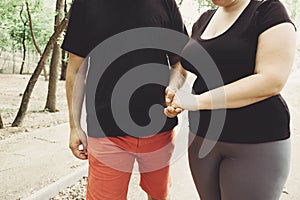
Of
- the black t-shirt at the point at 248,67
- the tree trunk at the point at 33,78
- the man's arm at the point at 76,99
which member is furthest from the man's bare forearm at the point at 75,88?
the tree trunk at the point at 33,78

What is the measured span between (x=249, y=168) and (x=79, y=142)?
0.94 m

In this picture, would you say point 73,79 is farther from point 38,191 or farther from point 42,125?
point 42,125

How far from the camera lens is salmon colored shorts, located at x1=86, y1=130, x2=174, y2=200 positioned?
164cm

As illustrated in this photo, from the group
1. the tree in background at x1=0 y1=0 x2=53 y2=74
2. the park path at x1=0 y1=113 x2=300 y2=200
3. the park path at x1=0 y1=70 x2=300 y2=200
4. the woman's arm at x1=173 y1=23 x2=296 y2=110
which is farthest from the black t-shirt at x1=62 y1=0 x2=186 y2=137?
the tree in background at x1=0 y1=0 x2=53 y2=74

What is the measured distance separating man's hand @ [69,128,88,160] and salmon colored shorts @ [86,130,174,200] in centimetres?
10

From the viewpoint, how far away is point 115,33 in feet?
5.26

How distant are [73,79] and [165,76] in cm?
50

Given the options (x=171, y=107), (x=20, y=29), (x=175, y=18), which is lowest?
(x=20, y=29)

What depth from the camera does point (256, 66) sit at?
1.20 metres

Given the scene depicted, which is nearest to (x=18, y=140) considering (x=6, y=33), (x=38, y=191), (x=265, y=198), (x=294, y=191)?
(x=38, y=191)

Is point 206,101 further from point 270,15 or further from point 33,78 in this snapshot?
point 33,78

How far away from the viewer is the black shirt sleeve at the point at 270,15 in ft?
3.75

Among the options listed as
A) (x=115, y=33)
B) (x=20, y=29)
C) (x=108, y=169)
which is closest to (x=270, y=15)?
(x=115, y=33)

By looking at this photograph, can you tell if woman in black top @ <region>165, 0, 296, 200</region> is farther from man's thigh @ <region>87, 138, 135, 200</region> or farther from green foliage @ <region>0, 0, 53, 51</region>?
green foliage @ <region>0, 0, 53, 51</region>
